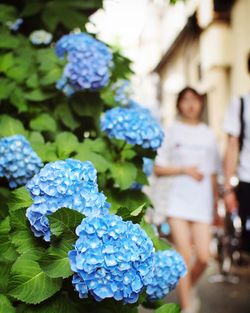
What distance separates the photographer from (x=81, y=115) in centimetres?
233

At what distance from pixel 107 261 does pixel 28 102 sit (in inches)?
55.9

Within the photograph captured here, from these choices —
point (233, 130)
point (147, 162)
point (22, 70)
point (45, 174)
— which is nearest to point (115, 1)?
point (22, 70)

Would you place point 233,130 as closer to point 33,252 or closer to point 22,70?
point 22,70

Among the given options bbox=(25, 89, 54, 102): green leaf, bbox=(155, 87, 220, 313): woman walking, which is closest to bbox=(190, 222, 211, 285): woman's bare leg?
bbox=(155, 87, 220, 313): woman walking

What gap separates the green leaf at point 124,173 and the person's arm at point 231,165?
5.90ft

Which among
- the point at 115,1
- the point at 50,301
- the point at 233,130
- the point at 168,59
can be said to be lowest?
the point at 168,59

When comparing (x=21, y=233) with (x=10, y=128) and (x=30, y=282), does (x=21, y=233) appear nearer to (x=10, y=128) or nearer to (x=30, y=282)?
(x=30, y=282)

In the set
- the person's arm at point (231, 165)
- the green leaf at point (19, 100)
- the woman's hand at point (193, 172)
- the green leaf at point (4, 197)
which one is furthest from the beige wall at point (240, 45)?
the green leaf at point (4, 197)

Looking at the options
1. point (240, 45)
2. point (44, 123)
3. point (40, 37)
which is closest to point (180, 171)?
point (40, 37)

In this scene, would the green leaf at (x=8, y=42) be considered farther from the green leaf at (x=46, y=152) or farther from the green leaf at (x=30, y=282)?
the green leaf at (x=30, y=282)

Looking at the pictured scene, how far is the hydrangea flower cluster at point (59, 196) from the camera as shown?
1.28 metres

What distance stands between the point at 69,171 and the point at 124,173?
0.69 meters

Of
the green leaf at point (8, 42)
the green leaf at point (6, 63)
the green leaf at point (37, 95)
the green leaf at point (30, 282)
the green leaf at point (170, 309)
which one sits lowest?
the green leaf at point (170, 309)

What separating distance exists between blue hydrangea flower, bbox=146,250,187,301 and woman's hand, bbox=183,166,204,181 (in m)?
2.29
